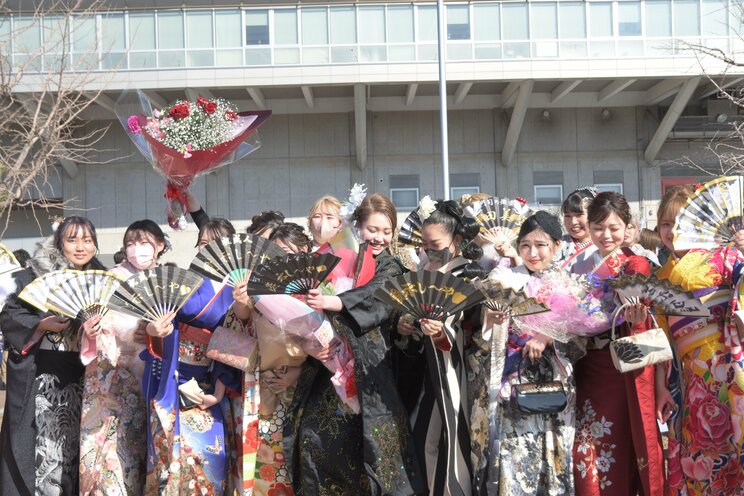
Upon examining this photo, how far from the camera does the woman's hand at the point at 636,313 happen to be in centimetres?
378

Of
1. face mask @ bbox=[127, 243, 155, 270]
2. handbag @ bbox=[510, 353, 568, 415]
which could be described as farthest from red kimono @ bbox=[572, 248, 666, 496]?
face mask @ bbox=[127, 243, 155, 270]

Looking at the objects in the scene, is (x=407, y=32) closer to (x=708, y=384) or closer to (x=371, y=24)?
(x=371, y=24)

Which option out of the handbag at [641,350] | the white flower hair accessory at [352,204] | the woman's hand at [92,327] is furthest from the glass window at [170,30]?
the handbag at [641,350]

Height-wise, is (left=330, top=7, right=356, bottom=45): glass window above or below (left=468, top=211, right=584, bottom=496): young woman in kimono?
above

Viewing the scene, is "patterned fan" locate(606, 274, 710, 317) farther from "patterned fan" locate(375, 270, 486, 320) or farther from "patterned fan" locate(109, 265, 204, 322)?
"patterned fan" locate(109, 265, 204, 322)

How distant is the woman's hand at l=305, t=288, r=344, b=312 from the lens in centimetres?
381

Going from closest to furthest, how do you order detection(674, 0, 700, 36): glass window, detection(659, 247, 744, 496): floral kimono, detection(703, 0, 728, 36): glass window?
detection(659, 247, 744, 496): floral kimono → detection(703, 0, 728, 36): glass window → detection(674, 0, 700, 36): glass window

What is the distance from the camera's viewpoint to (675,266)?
3973 mm

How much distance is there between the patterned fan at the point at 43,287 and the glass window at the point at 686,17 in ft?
57.7

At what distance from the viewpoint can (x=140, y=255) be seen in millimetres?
4578

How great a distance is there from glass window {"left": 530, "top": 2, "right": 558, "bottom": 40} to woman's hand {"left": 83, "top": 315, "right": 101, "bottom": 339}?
16.4 metres

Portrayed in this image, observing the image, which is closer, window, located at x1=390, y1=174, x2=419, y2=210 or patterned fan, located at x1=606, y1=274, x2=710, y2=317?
patterned fan, located at x1=606, y1=274, x2=710, y2=317

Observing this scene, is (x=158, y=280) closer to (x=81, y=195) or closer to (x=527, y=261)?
(x=527, y=261)

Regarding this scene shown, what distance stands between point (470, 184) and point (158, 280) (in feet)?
58.5
